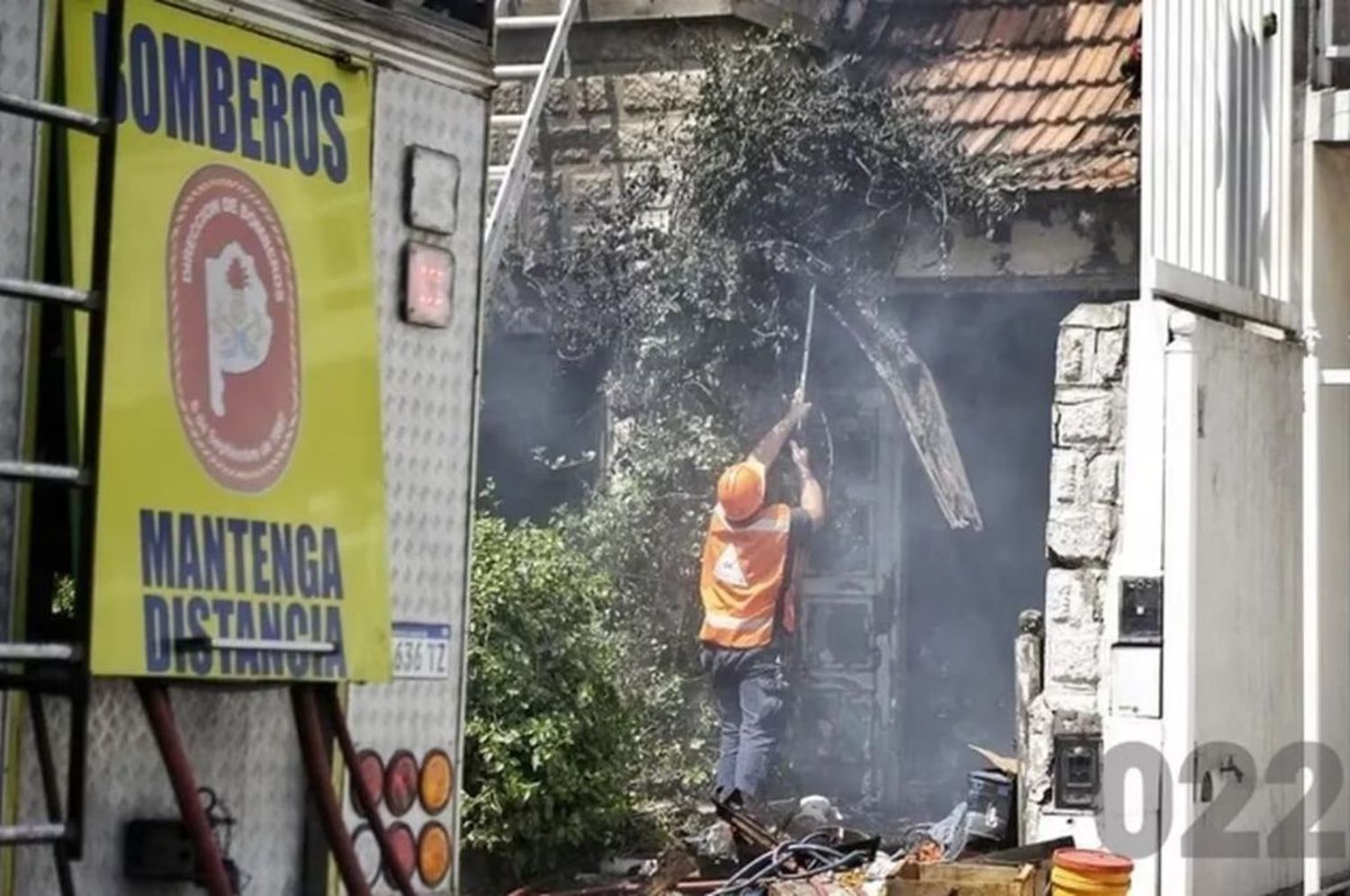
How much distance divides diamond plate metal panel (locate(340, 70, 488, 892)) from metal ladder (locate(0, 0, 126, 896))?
82 cm

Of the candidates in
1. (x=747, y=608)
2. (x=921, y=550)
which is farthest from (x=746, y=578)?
(x=921, y=550)

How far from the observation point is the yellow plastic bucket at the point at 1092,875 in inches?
338

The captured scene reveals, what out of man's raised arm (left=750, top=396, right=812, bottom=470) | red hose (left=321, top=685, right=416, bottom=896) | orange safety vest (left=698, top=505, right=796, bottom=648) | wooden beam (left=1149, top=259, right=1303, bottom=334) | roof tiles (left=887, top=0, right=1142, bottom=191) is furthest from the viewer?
roof tiles (left=887, top=0, right=1142, bottom=191)

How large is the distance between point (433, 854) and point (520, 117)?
922cm

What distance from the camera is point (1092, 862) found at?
8609mm

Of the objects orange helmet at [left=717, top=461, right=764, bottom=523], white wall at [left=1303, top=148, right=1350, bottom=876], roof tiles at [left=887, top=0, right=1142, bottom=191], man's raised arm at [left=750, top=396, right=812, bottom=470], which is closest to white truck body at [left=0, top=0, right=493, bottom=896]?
white wall at [left=1303, top=148, right=1350, bottom=876]

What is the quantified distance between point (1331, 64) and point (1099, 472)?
2.44 metres

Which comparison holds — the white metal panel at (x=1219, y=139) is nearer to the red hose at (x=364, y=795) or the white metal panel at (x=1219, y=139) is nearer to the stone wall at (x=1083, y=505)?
the stone wall at (x=1083, y=505)

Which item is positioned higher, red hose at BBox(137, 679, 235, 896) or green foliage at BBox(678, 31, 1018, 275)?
green foliage at BBox(678, 31, 1018, 275)

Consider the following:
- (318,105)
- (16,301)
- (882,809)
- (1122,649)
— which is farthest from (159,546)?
(882,809)

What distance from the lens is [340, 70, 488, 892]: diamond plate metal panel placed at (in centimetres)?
488

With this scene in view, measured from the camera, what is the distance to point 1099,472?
959 centimetres

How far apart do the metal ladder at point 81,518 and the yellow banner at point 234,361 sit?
41mm

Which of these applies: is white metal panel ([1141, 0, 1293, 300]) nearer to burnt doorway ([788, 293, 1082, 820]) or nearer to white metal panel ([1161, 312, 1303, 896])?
white metal panel ([1161, 312, 1303, 896])
